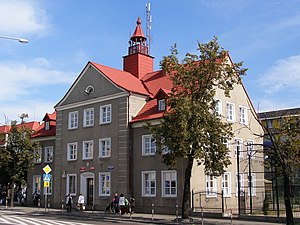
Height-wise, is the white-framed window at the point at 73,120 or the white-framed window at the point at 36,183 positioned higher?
the white-framed window at the point at 73,120

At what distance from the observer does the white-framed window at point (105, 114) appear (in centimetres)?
3765

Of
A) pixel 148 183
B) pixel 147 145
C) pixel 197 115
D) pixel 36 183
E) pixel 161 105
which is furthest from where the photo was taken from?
pixel 36 183

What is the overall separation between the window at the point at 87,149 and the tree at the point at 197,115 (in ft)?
43.0

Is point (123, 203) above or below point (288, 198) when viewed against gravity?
below

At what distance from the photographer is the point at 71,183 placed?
4028 centimetres

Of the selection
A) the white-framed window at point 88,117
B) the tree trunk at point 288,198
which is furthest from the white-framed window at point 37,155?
the tree trunk at point 288,198

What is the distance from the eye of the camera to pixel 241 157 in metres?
37.0

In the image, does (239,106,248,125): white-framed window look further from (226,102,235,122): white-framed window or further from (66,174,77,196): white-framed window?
(66,174,77,196): white-framed window

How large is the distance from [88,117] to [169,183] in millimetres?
10839

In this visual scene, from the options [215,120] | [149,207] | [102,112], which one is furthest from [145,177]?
[215,120]

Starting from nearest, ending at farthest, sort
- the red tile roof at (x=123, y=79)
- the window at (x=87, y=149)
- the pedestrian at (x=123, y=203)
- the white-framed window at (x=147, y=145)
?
the pedestrian at (x=123, y=203) → the white-framed window at (x=147, y=145) → the red tile roof at (x=123, y=79) → the window at (x=87, y=149)

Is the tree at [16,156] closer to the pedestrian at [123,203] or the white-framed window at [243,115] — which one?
the pedestrian at [123,203]

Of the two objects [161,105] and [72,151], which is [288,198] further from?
[72,151]

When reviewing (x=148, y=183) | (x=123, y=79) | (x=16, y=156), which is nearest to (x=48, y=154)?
(x=16, y=156)
